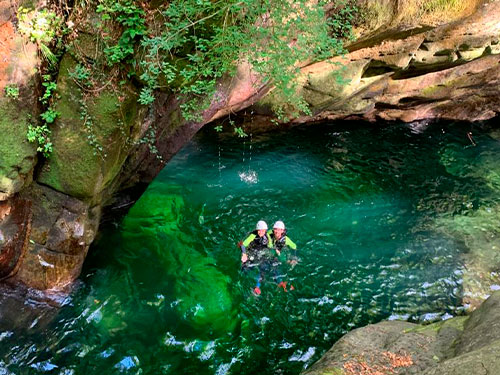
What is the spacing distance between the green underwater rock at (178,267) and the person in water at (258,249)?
0.66m

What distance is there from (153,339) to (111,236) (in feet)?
11.0

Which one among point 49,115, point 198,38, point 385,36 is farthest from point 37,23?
point 385,36

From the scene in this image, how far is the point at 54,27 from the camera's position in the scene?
21.1 ft

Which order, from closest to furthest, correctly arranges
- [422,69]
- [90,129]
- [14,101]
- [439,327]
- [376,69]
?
[439,327], [14,101], [90,129], [376,69], [422,69]

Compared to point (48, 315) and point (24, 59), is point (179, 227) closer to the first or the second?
point (48, 315)

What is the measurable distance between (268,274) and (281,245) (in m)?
0.70

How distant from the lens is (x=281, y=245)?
889cm

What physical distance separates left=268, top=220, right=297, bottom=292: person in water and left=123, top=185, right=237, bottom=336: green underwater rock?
1.22m

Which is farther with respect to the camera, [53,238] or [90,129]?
[53,238]

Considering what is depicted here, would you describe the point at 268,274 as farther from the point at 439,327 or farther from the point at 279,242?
the point at 439,327

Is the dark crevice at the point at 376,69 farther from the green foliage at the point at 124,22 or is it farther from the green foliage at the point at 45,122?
the green foliage at the point at 45,122

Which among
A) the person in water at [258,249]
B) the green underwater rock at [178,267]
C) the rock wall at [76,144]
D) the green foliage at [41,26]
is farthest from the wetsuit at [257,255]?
the green foliage at [41,26]

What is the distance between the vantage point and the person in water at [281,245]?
8.57 meters

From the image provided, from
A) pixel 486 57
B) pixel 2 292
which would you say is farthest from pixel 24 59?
pixel 486 57
